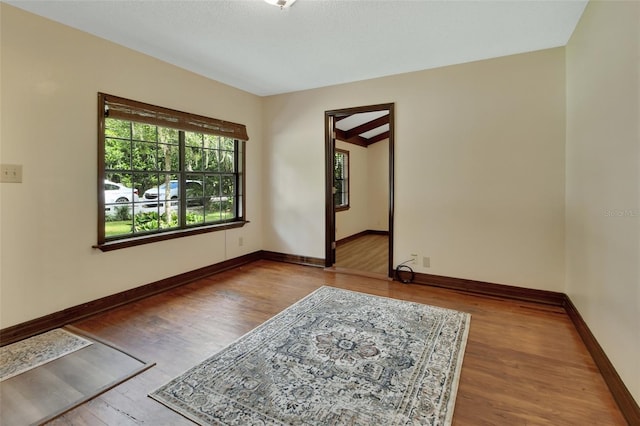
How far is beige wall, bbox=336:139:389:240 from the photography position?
7430 mm

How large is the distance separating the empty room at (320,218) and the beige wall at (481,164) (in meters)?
0.02

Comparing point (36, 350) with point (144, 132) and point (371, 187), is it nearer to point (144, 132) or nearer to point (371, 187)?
point (144, 132)

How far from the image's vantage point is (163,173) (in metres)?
3.61

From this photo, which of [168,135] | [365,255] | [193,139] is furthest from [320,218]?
[168,135]

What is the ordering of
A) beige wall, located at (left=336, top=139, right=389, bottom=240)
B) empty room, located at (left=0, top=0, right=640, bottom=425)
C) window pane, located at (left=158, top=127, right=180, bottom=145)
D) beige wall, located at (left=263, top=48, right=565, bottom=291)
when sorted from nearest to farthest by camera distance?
empty room, located at (left=0, top=0, right=640, bottom=425) < beige wall, located at (left=263, top=48, right=565, bottom=291) < window pane, located at (left=158, top=127, right=180, bottom=145) < beige wall, located at (left=336, top=139, right=389, bottom=240)

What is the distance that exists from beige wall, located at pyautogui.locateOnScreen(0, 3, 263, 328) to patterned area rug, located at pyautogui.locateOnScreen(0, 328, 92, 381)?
0.22 m

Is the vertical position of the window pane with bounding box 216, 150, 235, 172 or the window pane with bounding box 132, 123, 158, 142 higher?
the window pane with bounding box 132, 123, 158, 142

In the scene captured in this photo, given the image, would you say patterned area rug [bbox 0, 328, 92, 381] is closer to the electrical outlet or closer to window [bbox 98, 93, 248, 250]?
window [bbox 98, 93, 248, 250]

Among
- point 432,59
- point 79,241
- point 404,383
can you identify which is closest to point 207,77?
point 79,241

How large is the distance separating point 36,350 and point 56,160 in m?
1.53

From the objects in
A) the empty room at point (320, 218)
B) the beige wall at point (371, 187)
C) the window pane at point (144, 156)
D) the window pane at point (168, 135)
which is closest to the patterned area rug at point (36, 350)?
the empty room at point (320, 218)

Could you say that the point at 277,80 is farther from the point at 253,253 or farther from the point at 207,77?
the point at 253,253

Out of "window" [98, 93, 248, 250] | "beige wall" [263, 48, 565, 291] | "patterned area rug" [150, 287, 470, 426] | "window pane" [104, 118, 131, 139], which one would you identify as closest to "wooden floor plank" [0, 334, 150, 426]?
"patterned area rug" [150, 287, 470, 426]

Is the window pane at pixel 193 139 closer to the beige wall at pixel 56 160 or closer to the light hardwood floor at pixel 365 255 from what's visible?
the beige wall at pixel 56 160
